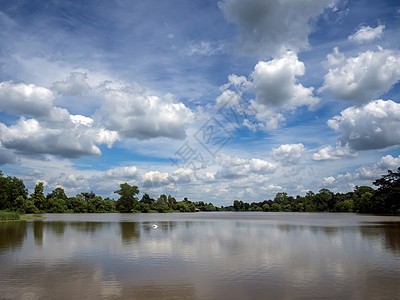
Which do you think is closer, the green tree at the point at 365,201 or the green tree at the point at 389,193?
the green tree at the point at 389,193

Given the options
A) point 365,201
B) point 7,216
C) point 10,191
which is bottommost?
point 365,201

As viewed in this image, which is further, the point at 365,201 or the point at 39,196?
the point at 39,196

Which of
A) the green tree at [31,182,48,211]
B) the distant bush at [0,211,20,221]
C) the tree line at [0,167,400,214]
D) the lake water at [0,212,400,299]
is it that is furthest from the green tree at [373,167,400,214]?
the green tree at [31,182,48,211]

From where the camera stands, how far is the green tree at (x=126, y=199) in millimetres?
161750

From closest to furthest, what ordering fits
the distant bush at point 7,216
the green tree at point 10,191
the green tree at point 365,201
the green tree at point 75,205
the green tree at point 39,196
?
1. the distant bush at point 7,216
2. the green tree at point 10,191
3. the green tree at point 365,201
4. the green tree at point 39,196
5. the green tree at point 75,205

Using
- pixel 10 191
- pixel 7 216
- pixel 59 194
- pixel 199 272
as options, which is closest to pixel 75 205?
pixel 59 194

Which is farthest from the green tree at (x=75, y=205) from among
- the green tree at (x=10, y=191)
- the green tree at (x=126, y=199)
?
the green tree at (x=10, y=191)

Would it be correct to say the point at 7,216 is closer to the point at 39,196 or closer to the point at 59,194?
the point at 39,196

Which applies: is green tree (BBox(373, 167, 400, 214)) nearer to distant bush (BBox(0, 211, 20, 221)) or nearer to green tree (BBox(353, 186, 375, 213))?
green tree (BBox(353, 186, 375, 213))

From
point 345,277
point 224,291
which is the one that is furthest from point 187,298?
point 345,277

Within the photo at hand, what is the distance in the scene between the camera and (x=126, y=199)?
161625 millimetres

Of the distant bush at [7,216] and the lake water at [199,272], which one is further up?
the distant bush at [7,216]

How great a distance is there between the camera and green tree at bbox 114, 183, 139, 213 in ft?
531

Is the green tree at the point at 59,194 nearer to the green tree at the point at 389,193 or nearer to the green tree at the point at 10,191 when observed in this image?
the green tree at the point at 10,191
